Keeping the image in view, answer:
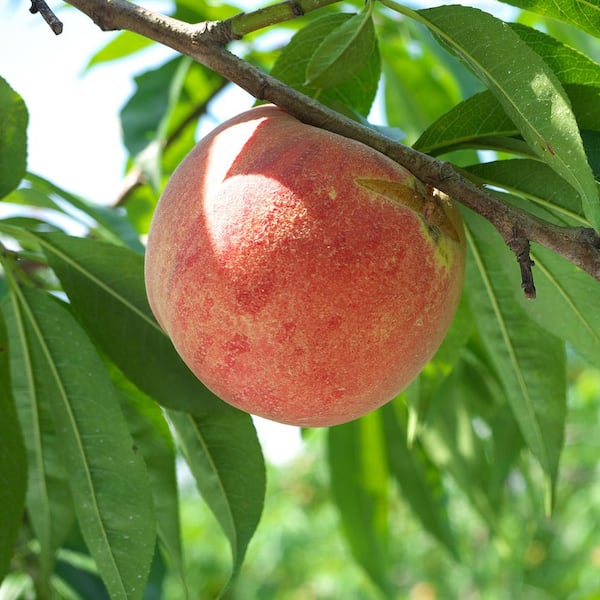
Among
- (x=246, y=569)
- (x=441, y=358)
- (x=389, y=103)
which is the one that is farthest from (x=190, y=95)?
(x=246, y=569)

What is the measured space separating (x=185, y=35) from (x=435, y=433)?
1.13 metres

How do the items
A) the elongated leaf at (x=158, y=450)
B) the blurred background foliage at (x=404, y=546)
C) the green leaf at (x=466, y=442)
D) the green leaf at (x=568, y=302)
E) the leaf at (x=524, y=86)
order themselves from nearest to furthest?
the leaf at (x=524, y=86)
the green leaf at (x=568, y=302)
the elongated leaf at (x=158, y=450)
the green leaf at (x=466, y=442)
the blurred background foliage at (x=404, y=546)

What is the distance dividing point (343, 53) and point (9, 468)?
62 cm

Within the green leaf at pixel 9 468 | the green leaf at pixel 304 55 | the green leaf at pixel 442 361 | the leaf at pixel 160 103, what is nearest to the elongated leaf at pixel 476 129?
the green leaf at pixel 304 55

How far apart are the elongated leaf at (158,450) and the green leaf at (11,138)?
0.28 m

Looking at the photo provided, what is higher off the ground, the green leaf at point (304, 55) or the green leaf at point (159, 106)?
the green leaf at point (304, 55)

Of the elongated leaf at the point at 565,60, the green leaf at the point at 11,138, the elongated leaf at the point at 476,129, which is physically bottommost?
the green leaf at the point at 11,138

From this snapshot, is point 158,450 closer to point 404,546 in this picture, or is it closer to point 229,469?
point 229,469

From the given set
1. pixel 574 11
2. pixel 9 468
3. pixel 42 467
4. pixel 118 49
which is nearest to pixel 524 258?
pixel 574 11

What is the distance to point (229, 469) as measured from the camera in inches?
42.6

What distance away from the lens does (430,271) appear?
2.61 ft

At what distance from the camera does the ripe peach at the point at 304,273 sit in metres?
0.75

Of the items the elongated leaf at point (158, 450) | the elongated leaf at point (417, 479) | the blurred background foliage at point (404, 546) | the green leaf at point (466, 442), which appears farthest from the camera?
the blurred background foliage at point (404, 546)

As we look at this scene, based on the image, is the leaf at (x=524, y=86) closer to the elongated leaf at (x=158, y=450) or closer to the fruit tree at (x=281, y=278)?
the fruit tree at (x=281, y=278)
